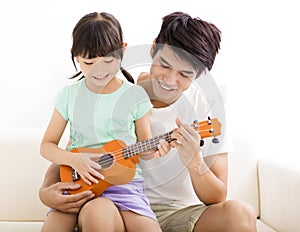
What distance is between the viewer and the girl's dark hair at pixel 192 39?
1.59 meters

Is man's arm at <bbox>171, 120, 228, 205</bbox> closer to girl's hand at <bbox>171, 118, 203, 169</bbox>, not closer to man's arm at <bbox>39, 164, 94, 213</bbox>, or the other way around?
girl's hand at <bbox>171, 118, 203, 169</bbox>

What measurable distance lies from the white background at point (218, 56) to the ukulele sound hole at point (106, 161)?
91 centimetres

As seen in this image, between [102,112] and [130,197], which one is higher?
[102,112]

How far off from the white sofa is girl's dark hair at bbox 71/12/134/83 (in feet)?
2.26

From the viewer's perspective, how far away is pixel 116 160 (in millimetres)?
1527
